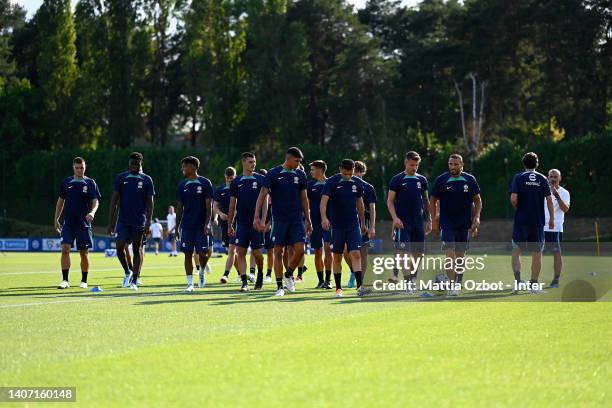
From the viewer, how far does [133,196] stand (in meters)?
19.2

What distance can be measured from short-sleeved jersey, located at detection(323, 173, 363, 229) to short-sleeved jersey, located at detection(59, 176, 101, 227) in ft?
15.4

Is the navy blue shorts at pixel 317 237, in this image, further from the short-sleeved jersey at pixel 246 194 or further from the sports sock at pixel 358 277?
the sports sock at pixel 358 277

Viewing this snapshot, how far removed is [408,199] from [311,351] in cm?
896

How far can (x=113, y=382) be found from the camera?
7.91 meters

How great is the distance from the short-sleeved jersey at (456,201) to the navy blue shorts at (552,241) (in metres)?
2.32

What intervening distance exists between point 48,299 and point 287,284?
13.5ft

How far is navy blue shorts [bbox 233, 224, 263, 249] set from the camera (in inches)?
757

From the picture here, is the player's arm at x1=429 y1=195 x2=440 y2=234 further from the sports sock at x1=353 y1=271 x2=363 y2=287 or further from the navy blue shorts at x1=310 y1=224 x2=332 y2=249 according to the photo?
the navy blue shorts at x1=310 y1=224 x2=332 y2=249

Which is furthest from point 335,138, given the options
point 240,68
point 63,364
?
point 63,364

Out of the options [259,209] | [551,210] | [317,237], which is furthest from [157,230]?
[551,210]

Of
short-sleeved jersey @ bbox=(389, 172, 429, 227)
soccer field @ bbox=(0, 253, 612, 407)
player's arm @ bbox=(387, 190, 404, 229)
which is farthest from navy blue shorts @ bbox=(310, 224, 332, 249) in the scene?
soccer field @ bbox=(0, 253, 612, 407)

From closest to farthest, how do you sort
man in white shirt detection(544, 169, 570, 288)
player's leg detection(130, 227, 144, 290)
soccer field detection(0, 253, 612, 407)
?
1. soccer field detection(0, 253, 612, 407)
2. man in white shirt detection(544, 169, 570, 288)
3. player's leg detection(130, 227, 144, 290)

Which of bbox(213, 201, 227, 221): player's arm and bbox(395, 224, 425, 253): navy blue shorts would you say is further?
bbox(213, 201, 227, 221): player's arm

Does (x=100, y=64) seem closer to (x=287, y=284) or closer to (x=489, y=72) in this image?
(x=489, y=72)
